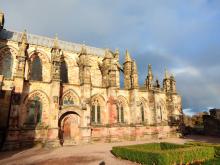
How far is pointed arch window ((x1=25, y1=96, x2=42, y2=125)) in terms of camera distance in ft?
76.0

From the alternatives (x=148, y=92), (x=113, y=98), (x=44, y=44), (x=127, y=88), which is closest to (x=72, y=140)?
(x=113, y=98)

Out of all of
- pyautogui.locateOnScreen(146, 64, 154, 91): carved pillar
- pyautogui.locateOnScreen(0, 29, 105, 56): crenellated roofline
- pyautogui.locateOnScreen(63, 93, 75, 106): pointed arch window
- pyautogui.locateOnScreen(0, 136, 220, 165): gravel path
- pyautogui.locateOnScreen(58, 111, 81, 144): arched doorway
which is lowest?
pyautogui.locateOnScreen(0, 136, 220, 165): gravel path

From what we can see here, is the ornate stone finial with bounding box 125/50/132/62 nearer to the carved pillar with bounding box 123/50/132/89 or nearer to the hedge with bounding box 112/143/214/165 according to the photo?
the carved pillar with bounding box 123/50/132/89

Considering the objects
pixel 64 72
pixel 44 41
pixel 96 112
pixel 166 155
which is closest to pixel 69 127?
pixel 96 112

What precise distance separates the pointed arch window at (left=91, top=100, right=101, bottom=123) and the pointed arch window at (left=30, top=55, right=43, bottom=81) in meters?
10.3

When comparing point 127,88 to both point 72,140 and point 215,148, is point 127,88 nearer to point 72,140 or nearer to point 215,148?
point 72,140

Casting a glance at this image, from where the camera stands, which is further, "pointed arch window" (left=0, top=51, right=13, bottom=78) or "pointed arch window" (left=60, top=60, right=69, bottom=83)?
"pointed arch window" (left=60, top=60, right=69, bottom=83)

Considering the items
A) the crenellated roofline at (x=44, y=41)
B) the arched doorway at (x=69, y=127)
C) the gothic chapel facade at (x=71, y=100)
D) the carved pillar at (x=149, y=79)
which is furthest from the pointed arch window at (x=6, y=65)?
the carved pillar at (x=149, y=79)

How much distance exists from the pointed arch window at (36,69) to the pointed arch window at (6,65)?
3.18 meters

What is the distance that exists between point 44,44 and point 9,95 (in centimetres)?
1391

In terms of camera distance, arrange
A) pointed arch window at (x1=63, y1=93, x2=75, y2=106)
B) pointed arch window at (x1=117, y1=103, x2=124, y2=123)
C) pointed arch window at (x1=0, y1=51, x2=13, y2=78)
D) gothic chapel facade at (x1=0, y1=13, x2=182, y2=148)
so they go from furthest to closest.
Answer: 1. pointed arch window at (x1=117, y1=103, x2=124, y2=123)
2. pointed arch window at (x1=0, y1=51, x2=13, y2=78)
3. pointed arch window at (x1=63, y1=93, x2=75, y2=106)
4. gothic chapel facade at (x1=0, y1=13, x2=182, y2=148)

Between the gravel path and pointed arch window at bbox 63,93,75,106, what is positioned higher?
pointed arch window at bbox 63,93,75,106

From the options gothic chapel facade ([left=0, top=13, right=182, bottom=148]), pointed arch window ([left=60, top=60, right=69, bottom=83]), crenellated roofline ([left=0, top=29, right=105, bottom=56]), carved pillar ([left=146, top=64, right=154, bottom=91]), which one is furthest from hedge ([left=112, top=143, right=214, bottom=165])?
crenellated roofline ([left=0, top=29, right=105, bottom=56])

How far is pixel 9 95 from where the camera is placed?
2362 cm
